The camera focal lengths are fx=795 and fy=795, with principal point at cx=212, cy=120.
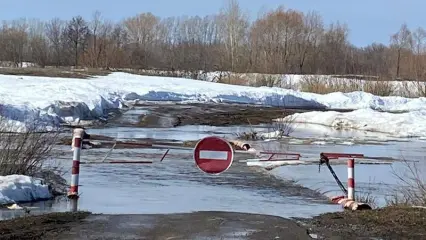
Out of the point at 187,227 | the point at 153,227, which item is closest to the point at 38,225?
the point at 153,227

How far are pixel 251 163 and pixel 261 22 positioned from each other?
78.4 m

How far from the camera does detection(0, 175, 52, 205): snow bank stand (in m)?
11.1

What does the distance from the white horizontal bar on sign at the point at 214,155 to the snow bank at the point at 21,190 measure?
2370 mm

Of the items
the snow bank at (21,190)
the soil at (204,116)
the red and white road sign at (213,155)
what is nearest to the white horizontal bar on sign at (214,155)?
the red and white road sign at (213,155)

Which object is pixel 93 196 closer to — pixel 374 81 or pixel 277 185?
pixel 277 185

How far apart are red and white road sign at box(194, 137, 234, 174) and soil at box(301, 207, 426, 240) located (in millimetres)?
1686

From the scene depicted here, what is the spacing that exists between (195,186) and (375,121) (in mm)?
23621

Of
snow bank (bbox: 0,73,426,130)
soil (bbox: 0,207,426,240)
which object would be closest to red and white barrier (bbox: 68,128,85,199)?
soil (bbox: 0,207,426,240)

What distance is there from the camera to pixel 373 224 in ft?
32.4

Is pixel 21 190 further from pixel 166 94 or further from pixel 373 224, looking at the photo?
pixel 166 94

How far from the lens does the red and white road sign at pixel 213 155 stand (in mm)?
11474

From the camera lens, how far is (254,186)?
14.6 metres

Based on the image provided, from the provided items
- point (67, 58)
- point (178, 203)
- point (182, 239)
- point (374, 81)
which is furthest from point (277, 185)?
point (67, 58)

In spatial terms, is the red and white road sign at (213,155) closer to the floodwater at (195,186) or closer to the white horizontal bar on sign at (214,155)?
the white horizontal bar on sign at (214,155)
